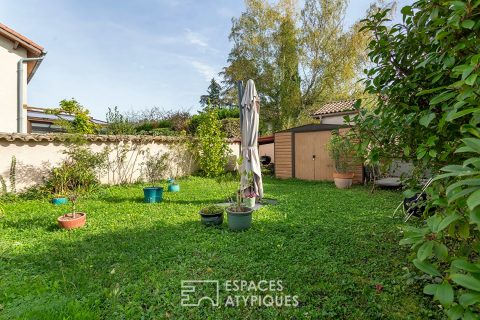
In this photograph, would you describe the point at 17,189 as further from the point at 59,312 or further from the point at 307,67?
the point at 307,67

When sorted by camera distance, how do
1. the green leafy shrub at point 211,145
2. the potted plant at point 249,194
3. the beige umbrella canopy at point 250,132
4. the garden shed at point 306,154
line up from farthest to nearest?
the green leafy shrub at point 211,145 → the garden shed at point 306,154 → the beige umbrella canopy at point 250,132 → the potted plant at point 249,194

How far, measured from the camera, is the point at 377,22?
200 centimetres

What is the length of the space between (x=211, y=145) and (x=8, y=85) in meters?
7.47

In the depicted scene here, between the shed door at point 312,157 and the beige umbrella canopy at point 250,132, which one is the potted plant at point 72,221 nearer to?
the beige umbrella canopy at point 250,132

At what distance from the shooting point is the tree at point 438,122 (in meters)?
0.73

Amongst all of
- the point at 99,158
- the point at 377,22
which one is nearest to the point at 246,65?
the point at 99,158

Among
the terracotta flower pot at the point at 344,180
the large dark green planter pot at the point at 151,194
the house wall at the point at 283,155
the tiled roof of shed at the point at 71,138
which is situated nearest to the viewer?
the large dark green planter pot at the point at 151,194

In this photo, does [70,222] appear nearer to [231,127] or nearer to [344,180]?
[344,180]

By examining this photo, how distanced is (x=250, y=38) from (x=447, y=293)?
67.4 feet

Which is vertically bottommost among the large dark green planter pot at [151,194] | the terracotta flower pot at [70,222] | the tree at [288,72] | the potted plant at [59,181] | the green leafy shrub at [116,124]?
the terracotta flower pot at [70,222]

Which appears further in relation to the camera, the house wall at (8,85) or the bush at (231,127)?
the bush at (231,127)

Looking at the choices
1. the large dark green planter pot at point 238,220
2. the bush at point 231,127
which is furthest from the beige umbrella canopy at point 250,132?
the bush at point 231,127

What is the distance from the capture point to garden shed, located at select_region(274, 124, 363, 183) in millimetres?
9883

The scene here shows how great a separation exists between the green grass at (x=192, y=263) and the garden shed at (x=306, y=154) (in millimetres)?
4379
